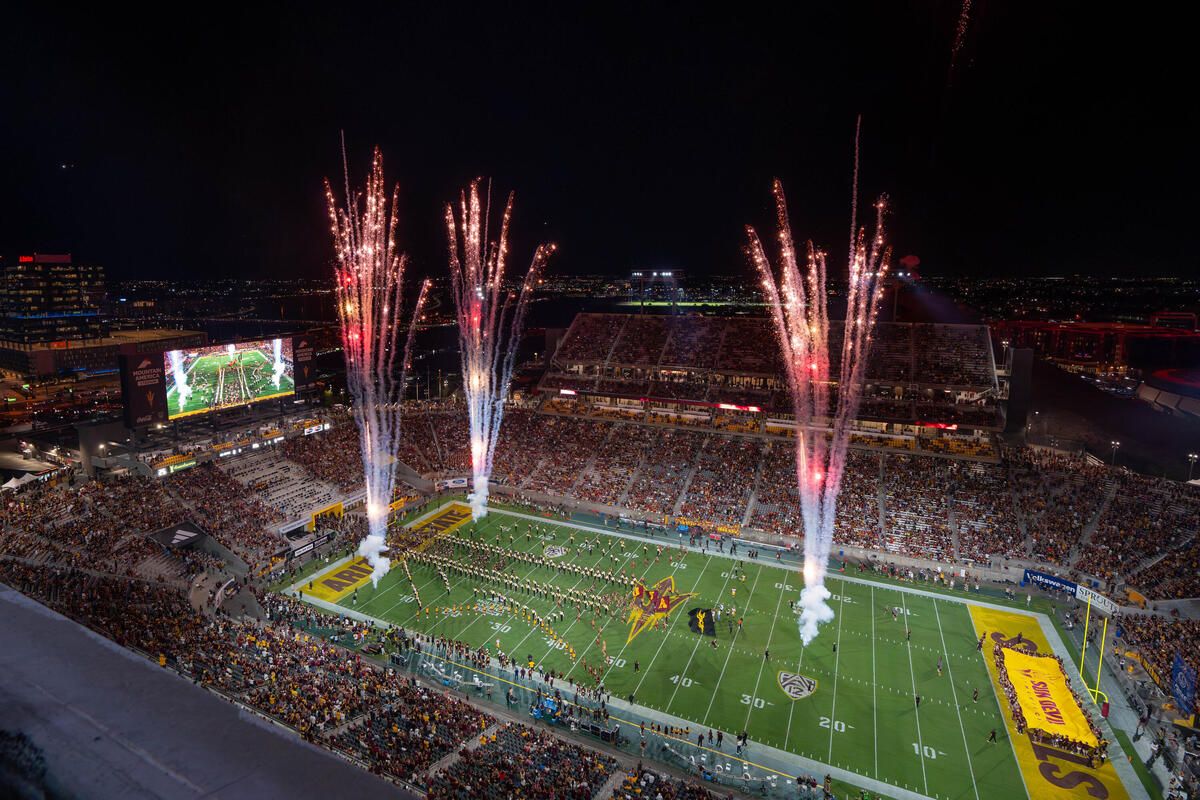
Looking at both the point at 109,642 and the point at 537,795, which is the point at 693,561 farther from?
the point at 109,642

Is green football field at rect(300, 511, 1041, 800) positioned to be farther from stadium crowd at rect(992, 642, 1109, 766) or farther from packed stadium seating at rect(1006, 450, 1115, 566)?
packed stadium seating at rect(1006, 450, 1115, 566)

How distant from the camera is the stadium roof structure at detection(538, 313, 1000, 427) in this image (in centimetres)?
3928

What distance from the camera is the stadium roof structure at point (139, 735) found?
1.87 metres

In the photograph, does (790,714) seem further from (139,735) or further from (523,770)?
(139,735)

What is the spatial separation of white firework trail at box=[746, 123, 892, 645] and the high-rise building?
7698 cm

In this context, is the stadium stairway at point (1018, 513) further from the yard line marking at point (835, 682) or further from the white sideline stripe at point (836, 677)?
the yard line marking at point (835, 682)

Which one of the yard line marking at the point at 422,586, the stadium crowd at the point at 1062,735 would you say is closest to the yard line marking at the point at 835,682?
the stadium crowd at the point at 1062,735

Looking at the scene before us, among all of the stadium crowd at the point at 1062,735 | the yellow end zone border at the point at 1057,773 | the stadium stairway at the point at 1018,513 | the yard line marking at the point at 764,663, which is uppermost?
the stadium stairway at the point at 1018,513

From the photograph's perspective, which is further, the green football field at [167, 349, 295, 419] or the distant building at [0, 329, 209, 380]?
the distant building at [0, 329, 209, 380]

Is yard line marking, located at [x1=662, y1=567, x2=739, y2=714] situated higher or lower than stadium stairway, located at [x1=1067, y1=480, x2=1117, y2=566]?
lower

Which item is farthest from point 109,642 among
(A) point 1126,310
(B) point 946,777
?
(A) point 1126,310

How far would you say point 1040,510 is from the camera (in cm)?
3073

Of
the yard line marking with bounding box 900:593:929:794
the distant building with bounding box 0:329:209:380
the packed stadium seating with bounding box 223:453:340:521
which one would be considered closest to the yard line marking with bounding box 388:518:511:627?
the packed stadium seating with bounding box 223:453:340:521

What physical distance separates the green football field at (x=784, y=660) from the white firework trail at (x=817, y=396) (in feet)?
4.82
